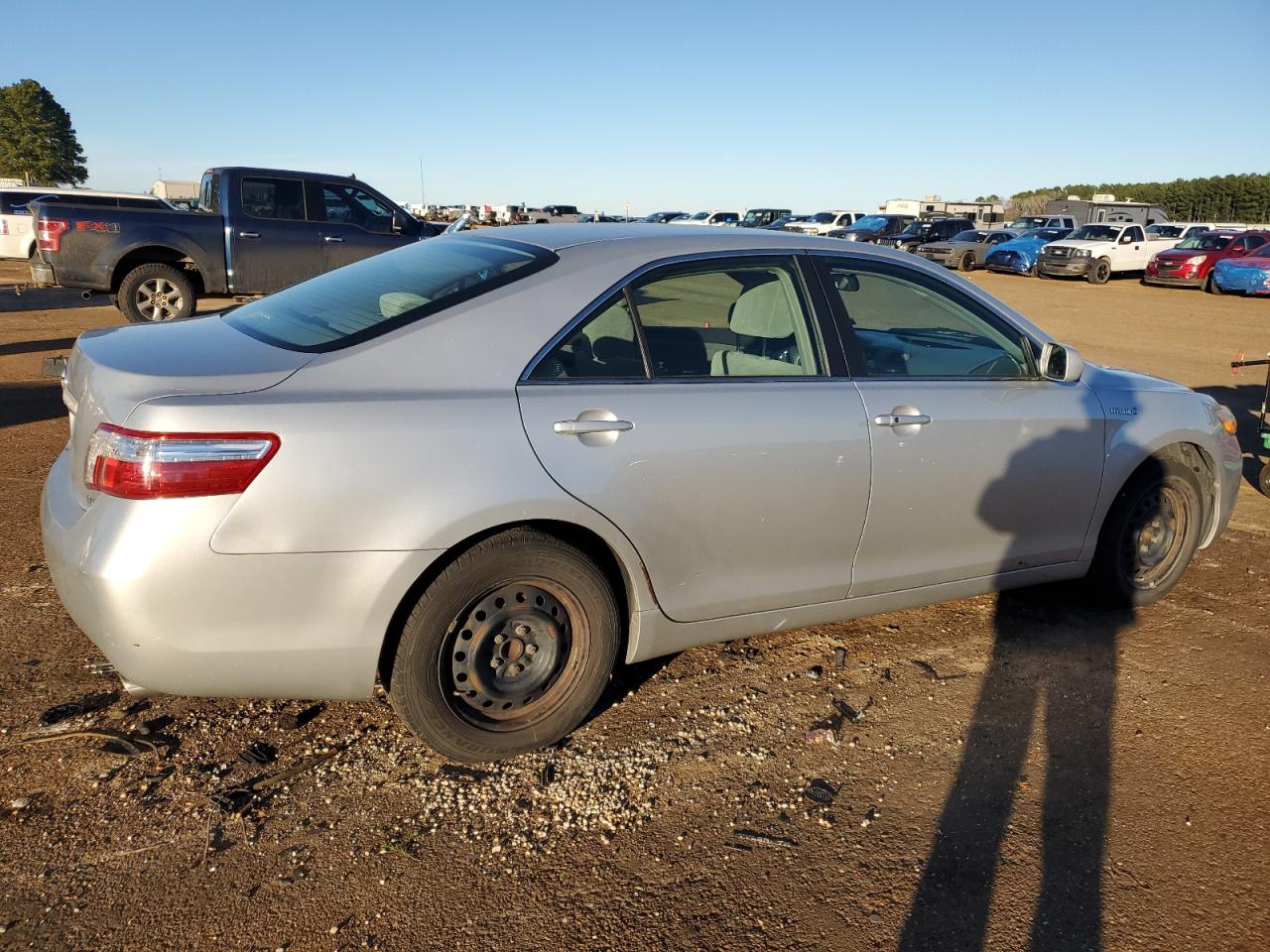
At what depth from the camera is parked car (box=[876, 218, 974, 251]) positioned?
34.0 metres

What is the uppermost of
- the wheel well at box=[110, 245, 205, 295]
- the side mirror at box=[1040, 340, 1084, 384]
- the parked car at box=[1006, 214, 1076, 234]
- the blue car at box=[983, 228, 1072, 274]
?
the parked car at box=[1006, 214, 1076, 234]

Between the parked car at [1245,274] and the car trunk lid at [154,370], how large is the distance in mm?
26541

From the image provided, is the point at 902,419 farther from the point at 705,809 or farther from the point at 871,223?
the point at 871,223

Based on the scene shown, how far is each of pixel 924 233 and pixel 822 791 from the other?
34225 millimetres

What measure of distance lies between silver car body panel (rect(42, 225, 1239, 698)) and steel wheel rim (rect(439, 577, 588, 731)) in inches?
8.4

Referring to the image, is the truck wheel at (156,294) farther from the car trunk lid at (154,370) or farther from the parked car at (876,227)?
the parked car at (876,227)

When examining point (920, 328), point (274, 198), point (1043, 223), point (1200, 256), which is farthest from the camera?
point (1043, 223)

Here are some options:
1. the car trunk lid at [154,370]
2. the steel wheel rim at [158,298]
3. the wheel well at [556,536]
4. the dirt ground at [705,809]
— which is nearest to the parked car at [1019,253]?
the steel wheel rim at [158,298]

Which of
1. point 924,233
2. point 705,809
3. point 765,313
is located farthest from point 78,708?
point 924,233

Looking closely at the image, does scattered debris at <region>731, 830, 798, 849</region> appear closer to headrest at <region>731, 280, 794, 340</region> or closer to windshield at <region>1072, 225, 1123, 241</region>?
headrest at <region>731, 280, 794, 340</region>

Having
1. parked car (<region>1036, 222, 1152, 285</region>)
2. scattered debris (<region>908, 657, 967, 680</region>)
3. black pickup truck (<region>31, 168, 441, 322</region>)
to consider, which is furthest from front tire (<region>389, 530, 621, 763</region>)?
parked car (<region>1036, 222, 1152, 285</region>)

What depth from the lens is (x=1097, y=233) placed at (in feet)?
99.8

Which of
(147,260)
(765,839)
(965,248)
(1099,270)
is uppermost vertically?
(965,248)

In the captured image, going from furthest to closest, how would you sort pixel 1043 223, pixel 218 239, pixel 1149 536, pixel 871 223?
pixel 1043 223, pixel 871 223, pixel 218 239, pixel 1149 536
